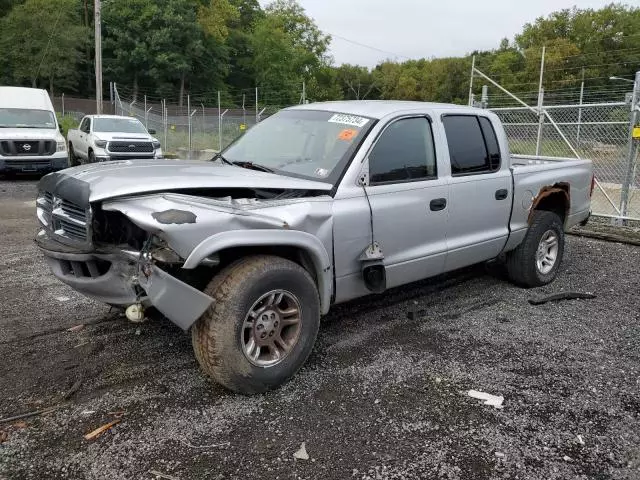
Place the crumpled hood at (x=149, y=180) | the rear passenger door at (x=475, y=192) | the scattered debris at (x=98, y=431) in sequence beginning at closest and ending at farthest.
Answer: the scattered debris at (x=98, y=431), the crumpled hood at (x=149, y=180), the rear passenger door at (x=475, y=192)

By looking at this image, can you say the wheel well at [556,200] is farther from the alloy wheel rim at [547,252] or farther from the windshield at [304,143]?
the windshield at [304,143]

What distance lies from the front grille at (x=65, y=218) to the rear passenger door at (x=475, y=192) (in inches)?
112

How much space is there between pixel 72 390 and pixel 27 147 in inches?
483

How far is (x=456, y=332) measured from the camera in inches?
183

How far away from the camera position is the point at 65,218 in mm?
3502

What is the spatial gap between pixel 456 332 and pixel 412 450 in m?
1.81

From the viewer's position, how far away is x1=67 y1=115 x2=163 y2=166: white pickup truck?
1532 centimetres

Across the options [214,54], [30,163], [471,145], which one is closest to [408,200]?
[471,145]

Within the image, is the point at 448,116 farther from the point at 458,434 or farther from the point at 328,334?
the point at 458,434

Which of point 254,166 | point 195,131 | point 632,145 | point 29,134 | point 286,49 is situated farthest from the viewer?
point 286,49

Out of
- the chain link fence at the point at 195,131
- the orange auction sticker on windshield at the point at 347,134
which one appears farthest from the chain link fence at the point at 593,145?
the chain link fence at the point at 195,131

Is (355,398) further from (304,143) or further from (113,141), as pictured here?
(113,141)

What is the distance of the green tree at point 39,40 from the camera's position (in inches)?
1848

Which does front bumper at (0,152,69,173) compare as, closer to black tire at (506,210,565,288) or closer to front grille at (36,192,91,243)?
front grille at (36,192,91,243)
